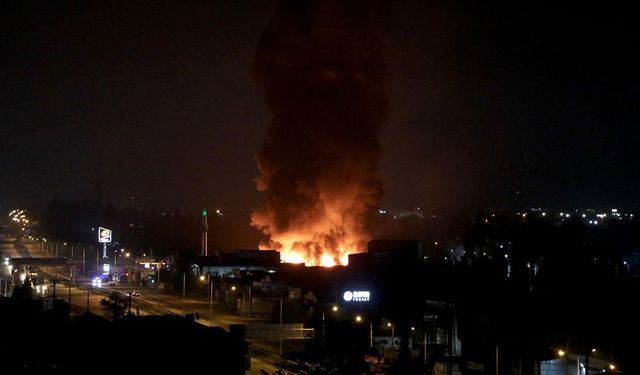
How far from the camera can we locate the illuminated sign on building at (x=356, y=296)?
4759 cm

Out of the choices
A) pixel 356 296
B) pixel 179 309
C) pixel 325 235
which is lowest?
pixel 179 309

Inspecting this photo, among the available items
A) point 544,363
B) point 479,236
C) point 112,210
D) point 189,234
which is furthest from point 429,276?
point 112,210

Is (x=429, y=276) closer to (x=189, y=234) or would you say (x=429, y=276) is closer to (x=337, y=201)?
(x=337, y=201)

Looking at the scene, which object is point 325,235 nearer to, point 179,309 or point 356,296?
point 179,309

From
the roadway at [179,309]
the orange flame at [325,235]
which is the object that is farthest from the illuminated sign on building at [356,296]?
the orange flame at [325,235]

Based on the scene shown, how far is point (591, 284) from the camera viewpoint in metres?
39.0

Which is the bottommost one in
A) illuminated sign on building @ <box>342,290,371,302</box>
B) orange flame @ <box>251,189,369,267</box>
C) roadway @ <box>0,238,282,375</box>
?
roadway @ <box>0,238,282,375</box>

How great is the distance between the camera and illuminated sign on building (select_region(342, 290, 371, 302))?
156 feet

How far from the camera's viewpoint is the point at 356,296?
4769 centimetres

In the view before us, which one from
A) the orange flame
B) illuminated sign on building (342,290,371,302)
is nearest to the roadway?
illuminated sign on building (342,290,371,302)

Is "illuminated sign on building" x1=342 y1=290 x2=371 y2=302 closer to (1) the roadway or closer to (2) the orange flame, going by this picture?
(1) the roadway

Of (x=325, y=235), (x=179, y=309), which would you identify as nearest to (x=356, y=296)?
(x=179, y=309)

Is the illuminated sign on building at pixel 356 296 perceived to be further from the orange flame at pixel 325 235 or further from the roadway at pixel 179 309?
the orange flame at pixel 325 235

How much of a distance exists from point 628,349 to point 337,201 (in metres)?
50.4
